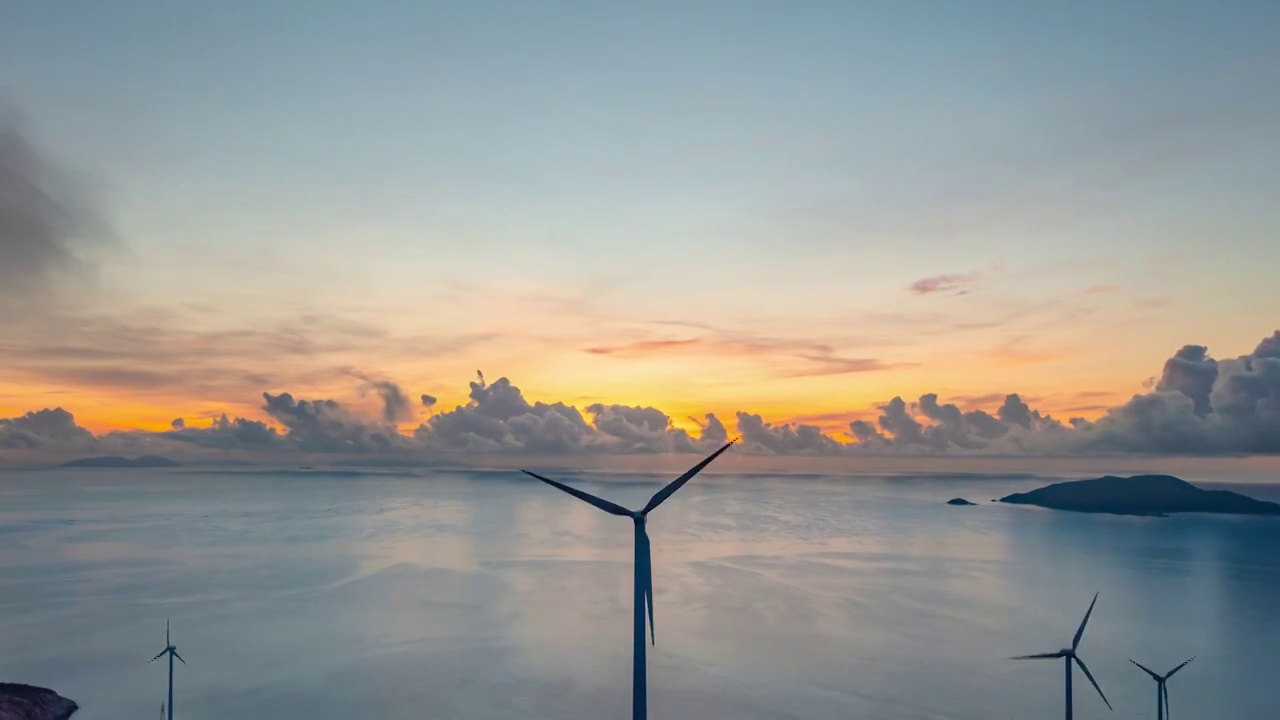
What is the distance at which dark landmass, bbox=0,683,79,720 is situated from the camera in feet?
207

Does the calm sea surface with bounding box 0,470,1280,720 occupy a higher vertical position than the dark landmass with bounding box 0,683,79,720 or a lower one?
lower

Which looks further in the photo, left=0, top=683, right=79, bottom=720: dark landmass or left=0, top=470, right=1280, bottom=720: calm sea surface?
left=0, top=470, right=1280, bottom=720: calm sea surface

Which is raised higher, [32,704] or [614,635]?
[32,704]

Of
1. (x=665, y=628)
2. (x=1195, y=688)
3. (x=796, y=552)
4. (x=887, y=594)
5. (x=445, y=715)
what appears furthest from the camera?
(x=796, y=552)

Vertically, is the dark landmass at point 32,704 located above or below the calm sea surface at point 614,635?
above

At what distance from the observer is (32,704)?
66.7 metres

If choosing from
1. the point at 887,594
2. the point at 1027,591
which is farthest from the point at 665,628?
the point at 1027,591

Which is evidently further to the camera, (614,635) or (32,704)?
(614,635)

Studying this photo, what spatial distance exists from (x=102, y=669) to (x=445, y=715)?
43.3 metres

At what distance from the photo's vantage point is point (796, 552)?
644ft

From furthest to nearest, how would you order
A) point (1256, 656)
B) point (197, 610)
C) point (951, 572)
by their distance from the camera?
point (951, 572) → point (197, 610) → point (1256, 656)

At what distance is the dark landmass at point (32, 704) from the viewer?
6297cm

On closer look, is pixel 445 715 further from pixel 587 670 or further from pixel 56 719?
pixel 56 719

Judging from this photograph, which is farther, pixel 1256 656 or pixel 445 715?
pixel 1256 656
